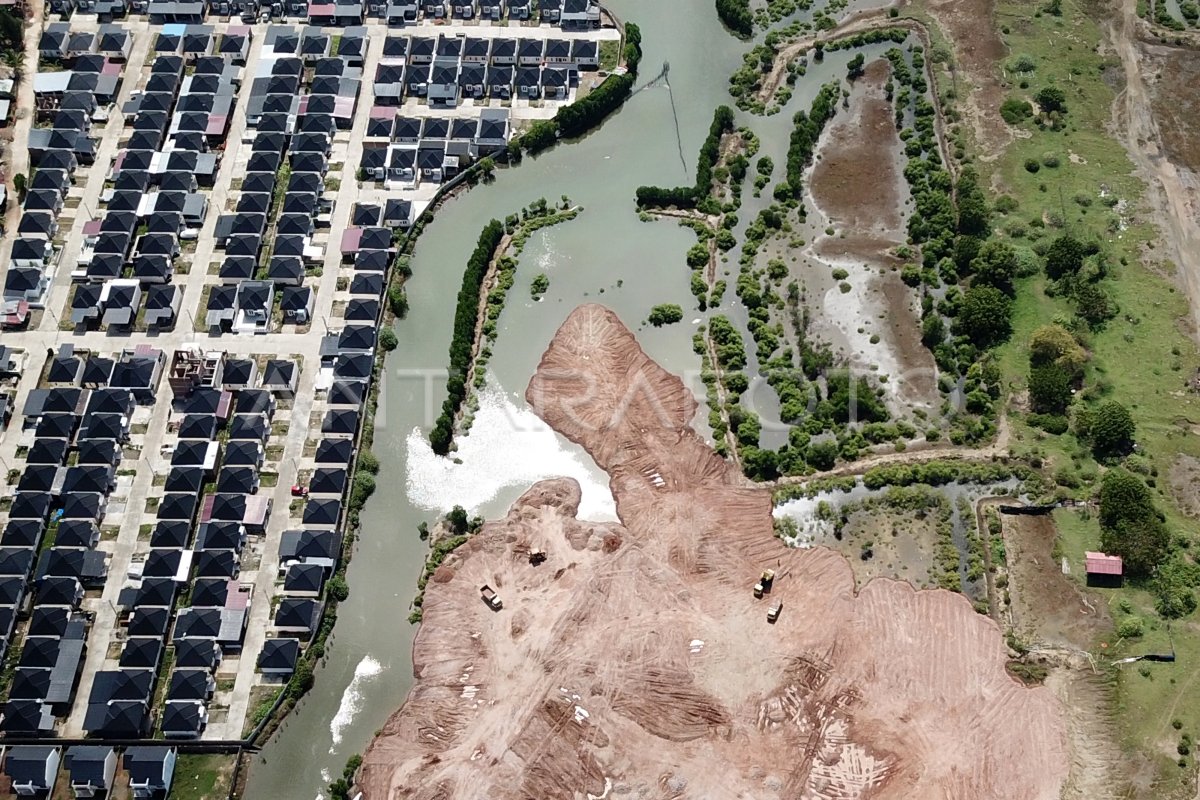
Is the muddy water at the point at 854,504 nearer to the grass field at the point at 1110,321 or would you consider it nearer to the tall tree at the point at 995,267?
the grass field at the point at 1110,321

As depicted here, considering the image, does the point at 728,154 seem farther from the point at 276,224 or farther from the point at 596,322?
the point at 276,224

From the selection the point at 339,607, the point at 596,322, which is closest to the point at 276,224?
the point at 596,322

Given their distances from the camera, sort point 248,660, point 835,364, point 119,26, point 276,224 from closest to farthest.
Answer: point 248,660
point 835,364
point 276,224
point 119,26

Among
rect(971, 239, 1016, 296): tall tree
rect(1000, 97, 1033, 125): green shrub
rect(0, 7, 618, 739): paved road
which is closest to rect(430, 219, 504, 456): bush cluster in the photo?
rect(0, 7, 618, 739): paved road

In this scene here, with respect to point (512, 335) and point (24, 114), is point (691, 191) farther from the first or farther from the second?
point (24, 114)

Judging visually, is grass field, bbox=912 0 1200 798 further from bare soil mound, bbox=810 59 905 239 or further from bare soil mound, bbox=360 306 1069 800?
bare soil mound, bbox=810 59 905 239

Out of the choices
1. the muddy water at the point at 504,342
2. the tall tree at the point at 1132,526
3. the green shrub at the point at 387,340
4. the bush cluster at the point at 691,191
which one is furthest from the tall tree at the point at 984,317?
the green shrub at the point at 387,340
